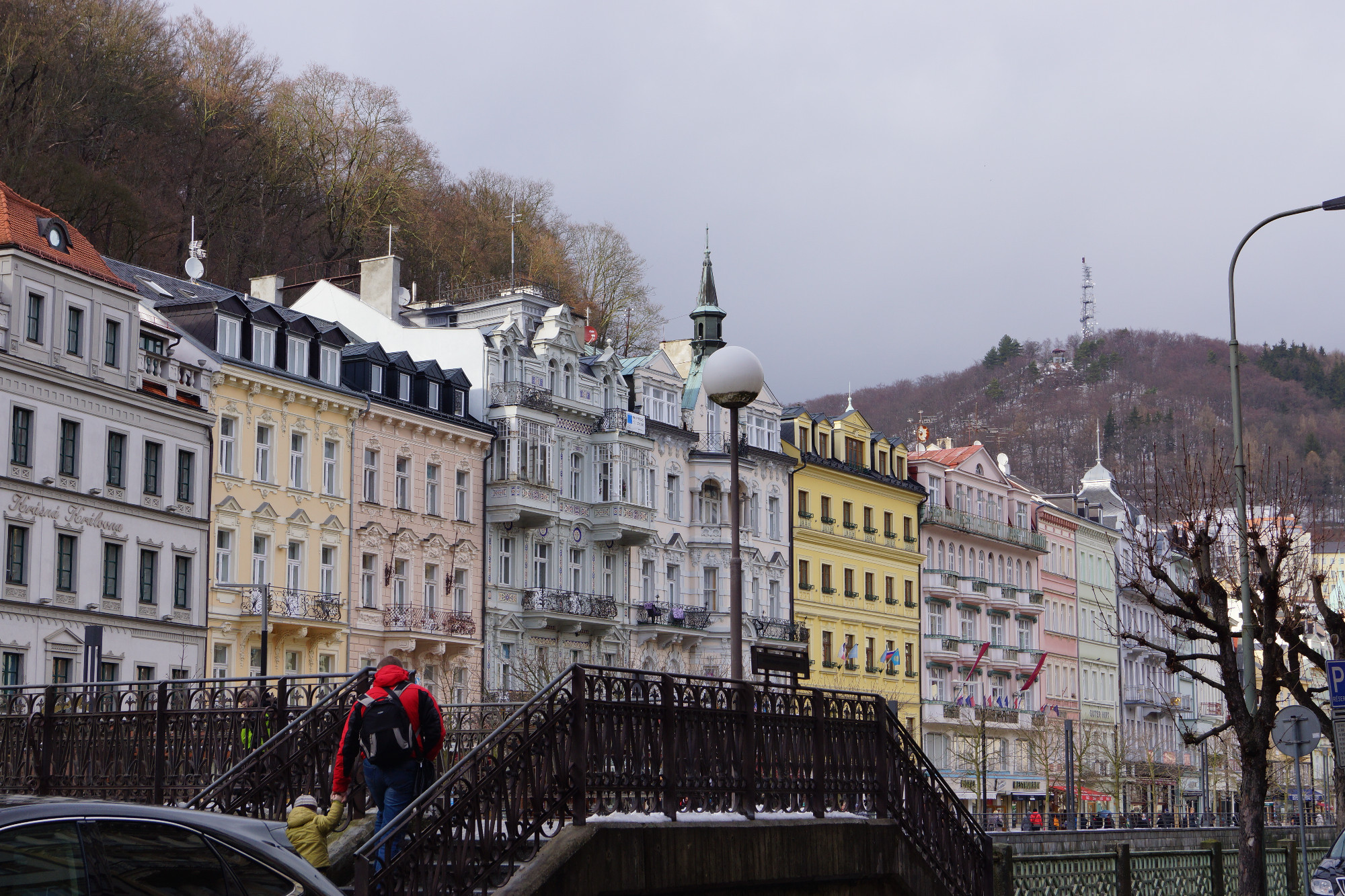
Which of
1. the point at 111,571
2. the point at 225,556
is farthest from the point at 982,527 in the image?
the point at 111,571

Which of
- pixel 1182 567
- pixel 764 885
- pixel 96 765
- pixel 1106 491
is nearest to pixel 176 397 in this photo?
pixel 1182 567

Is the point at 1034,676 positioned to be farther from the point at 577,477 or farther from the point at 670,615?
the point at 577,477

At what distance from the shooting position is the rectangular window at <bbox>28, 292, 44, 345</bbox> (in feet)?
137

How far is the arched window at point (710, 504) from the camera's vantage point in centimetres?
6725

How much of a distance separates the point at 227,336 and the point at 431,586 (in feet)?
34.6

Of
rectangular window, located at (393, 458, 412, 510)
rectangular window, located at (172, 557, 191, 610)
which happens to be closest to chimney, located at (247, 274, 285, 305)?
rectangular window, located at (393, 458, 412, 510)

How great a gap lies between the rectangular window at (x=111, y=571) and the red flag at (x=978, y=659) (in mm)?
42986

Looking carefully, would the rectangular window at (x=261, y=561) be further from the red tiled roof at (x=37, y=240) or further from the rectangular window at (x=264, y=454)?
the red tiled roof at (x=37, y=240)

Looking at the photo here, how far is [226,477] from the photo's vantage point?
157ft

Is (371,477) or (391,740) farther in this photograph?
(371,477)

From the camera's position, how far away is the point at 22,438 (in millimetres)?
41562

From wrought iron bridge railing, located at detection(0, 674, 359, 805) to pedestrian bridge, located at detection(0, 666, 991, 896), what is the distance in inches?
0.9

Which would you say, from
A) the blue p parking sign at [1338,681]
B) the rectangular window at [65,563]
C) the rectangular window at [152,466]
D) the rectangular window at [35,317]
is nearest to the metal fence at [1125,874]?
the blue p parking sign at [1338,681]

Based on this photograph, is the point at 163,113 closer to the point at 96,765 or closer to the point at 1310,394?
the point at 96,765
